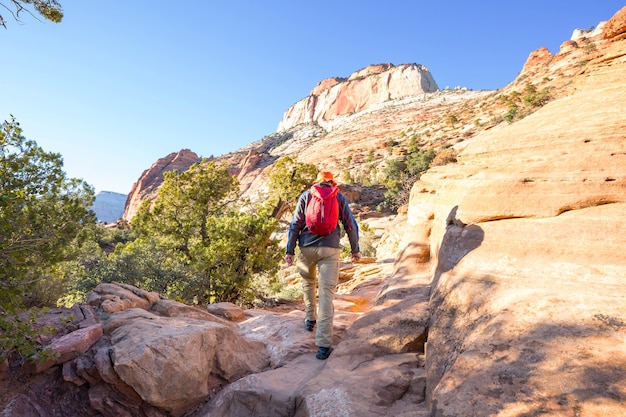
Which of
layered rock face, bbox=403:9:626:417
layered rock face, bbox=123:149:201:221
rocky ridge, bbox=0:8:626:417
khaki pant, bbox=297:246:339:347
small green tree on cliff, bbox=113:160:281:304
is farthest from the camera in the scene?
layered rock face, bbox=123:149:201:221

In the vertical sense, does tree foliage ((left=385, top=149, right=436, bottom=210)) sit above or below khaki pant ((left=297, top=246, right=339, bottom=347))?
above

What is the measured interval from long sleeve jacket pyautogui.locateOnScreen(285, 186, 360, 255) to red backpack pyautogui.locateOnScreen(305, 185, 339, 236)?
0.34ft

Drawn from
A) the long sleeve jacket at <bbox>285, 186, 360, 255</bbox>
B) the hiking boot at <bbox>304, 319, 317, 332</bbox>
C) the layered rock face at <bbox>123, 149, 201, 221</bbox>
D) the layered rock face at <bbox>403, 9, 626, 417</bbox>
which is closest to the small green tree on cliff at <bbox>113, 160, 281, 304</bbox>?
the hiking boot at <bbox>304, 319, 317, 332</bbox>

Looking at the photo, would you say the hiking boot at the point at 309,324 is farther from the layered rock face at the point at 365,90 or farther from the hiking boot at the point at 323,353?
the layered rock face at the point at 365,90

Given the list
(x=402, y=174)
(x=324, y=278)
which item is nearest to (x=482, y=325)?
(x=324, y=278)

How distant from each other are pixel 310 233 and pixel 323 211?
388 millimetres

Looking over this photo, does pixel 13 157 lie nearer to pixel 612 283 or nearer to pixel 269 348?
pixel 269 348

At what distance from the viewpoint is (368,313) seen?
4980mm

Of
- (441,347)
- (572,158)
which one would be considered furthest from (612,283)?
(572,158)

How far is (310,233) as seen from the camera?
4586mm

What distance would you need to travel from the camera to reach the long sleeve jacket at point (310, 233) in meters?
4.52

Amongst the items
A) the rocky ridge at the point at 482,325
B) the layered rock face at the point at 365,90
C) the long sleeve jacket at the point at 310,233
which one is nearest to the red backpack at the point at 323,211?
the long sleeve jacket at the point at 310,233

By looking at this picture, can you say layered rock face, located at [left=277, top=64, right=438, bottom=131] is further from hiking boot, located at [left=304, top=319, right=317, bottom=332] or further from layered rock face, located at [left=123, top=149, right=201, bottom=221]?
hiking boot, located at [left=304, top=319, right=317, bottom=332]

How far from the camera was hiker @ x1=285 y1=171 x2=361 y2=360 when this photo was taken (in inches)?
172
